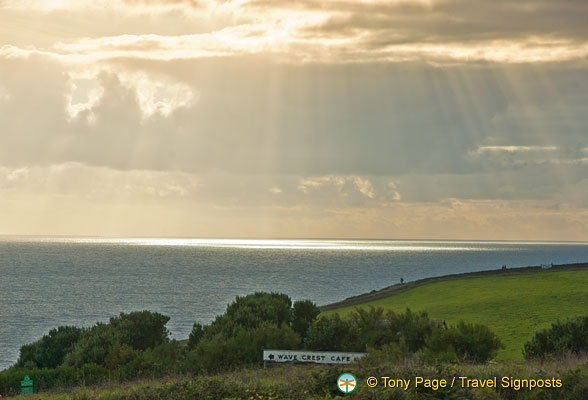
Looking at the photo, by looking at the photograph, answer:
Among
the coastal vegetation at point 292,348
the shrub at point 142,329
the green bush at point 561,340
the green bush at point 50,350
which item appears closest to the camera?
the coastal vegetation at point 292,348

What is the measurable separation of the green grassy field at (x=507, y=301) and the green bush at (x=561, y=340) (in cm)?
924

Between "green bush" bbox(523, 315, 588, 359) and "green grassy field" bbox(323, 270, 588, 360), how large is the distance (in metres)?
9.24

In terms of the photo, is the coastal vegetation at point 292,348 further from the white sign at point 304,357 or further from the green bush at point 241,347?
the white sign at point 304,357

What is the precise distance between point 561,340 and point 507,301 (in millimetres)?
37411

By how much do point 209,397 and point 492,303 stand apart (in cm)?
5143

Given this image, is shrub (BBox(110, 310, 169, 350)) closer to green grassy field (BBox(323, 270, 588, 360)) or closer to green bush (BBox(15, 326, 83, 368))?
green bush (BBox(15, 326, 83, 368))

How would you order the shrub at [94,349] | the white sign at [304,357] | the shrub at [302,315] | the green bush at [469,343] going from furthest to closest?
the shrub at [302,315]
the shrub at [94,349]
the green bush at [469,343]
the white sign at [304,357]

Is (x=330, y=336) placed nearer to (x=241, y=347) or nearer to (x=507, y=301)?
(x=241, y=347)

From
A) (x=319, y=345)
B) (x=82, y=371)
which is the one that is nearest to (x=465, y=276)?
(x=319, y=345)

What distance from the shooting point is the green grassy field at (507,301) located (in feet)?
159

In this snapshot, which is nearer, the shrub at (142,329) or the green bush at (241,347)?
the green bush at (241,347)

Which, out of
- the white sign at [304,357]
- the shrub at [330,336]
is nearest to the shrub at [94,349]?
the white sign at [304,357]

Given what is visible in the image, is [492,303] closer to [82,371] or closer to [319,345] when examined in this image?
[319,345]

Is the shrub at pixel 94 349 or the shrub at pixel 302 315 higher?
the shrub at pixel 302 315
